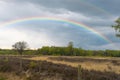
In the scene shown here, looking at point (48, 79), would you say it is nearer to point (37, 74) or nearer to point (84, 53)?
point (37, 74)

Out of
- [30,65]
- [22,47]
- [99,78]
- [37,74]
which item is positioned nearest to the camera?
[99,78]

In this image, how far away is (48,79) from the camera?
26250 millimetres

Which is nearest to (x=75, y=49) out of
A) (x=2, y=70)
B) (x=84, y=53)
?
(x=84, y=53)

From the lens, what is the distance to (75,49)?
140000mm

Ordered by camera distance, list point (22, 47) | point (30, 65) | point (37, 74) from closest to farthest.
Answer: point (37, 74) < point (30, 65) < point (22, 47)

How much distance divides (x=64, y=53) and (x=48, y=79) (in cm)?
10782

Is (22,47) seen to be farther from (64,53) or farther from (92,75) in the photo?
(92,75)

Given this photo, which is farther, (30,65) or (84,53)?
(84,53)

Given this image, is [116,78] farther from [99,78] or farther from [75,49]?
[75,49]

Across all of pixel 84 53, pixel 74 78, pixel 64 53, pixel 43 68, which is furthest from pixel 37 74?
pixel 84 53

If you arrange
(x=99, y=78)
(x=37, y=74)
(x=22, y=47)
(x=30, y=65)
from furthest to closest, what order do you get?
1. (x=22, y=47)
2. (x=30, y=65)
3. (x=37, y=74)
4. (x=99, y=78)

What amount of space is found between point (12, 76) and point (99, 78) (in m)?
8.70

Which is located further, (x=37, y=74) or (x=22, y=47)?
(x=22, y=47)

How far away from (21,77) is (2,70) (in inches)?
105
